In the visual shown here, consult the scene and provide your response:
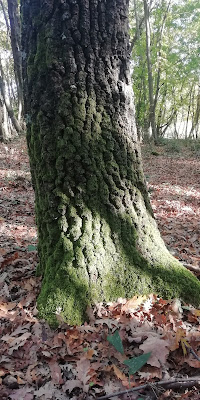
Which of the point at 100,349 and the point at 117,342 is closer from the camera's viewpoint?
the point at 117,342

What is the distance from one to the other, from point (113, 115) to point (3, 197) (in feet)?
17.9

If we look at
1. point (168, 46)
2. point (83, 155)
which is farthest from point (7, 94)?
point (83, 155)

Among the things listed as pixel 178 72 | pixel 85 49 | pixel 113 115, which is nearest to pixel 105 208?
pixel 113 115

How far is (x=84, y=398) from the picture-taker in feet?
6.08

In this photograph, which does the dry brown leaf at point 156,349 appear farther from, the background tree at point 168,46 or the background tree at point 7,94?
the background tree at point 168,46

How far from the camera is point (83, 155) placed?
102 inches

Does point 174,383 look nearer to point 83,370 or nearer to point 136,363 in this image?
point 136,363

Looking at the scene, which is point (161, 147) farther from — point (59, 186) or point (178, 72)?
point (59, 186)

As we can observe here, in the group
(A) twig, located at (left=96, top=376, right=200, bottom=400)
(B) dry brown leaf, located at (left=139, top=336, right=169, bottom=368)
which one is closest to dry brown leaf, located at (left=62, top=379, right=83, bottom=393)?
(A) twig, located at (left=96, top=376, right=200, bottom=400)

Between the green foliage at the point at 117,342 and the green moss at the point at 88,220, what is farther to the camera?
the green moss at the point at 88,220

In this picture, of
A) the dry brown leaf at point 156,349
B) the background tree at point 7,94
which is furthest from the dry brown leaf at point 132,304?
the background tree at point 7,94

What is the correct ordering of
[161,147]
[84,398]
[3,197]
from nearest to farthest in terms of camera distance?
[84,398], [3,197], [161,147]

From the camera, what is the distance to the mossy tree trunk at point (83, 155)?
251 cm

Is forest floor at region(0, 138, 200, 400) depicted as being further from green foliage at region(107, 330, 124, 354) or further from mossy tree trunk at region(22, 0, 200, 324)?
mossy tree trunk at region(22, 0, 200, 324)
